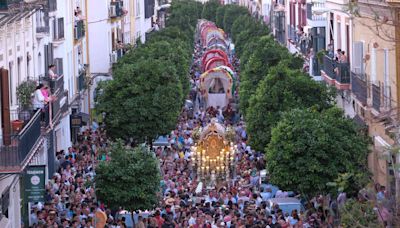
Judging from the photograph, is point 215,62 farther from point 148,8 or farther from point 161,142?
point 161,142

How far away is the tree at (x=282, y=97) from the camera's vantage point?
3694cm

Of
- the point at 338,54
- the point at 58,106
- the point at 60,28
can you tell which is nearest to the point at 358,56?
the point at 338,54

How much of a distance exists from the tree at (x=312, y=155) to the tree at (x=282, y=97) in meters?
5.51

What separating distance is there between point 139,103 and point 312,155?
14.7 m

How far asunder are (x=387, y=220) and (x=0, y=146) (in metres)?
11.3

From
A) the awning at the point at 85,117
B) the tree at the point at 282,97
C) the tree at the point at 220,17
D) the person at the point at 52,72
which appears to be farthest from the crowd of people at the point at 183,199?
the tree at the point at 220,17

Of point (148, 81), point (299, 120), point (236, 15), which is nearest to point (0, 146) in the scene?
point (299, 120)

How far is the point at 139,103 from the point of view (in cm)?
4462

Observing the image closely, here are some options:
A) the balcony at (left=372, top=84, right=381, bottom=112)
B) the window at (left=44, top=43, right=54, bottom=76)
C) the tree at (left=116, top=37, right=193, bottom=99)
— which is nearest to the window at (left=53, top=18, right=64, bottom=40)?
the window at (left=44, top=43, right=54, bottom=76)

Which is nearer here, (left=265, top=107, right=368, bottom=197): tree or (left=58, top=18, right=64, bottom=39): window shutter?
(left=265, top=107, right=368, bottom=197): tree

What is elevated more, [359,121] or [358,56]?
[358,56]

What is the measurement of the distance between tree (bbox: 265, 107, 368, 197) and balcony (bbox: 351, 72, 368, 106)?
2.62 metres

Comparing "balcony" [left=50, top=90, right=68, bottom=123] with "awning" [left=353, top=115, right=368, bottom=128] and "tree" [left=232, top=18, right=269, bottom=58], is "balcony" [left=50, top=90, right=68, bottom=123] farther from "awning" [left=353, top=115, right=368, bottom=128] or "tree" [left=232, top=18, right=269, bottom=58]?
"tree" [left=232, top=18, right=269, bottom=58]

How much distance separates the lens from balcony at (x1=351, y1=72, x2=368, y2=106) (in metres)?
34.4
